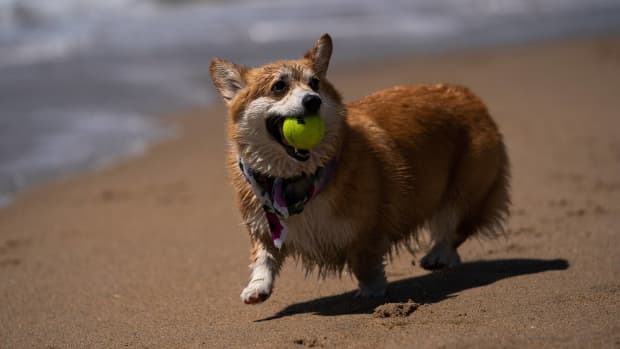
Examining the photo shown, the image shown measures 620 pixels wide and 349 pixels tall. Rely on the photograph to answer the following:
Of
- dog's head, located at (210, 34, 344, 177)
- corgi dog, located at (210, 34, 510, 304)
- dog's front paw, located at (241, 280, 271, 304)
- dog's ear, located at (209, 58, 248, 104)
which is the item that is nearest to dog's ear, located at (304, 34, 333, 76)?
corgi dog, located at (210, 34, 510, 304)

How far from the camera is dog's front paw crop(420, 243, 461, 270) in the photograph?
16.5 feet

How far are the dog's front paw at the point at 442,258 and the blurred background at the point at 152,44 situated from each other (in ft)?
13.7

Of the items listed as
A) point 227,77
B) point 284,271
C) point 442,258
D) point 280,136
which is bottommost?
point 284,271

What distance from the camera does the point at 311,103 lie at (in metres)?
3.98

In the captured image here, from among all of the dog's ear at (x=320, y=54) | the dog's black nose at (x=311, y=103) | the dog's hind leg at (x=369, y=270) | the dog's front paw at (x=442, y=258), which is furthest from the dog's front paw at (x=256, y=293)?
the dog's front paw at (x=442, y=258)

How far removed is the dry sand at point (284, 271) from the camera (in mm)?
3837

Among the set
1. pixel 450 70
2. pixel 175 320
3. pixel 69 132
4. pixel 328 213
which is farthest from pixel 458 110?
pixel 450 70

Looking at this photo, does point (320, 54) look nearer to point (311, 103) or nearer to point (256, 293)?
point (311, 103)

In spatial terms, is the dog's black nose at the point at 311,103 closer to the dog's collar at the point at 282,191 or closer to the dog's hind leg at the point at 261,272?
the dog's collar at the point at 282,191

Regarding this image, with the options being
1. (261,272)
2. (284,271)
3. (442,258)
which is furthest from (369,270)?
(284,271)

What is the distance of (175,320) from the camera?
4363 mm

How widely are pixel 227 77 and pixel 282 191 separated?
0.67 meters

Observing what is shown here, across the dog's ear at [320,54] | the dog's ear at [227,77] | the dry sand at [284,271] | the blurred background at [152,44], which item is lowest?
the blurred background at [152,44]

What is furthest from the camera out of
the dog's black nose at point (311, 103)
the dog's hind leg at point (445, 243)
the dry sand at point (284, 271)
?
the dog's hind leg at point (445, 243)
